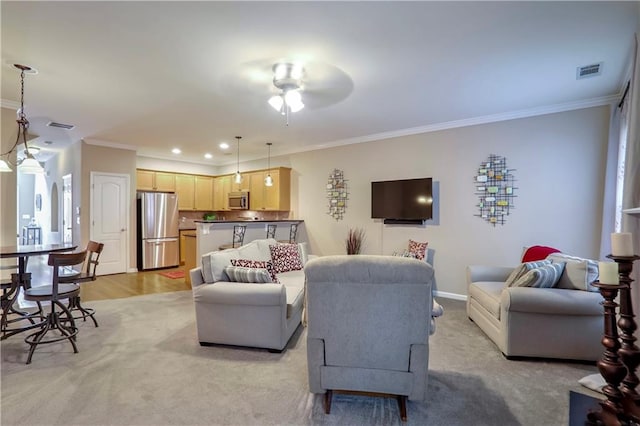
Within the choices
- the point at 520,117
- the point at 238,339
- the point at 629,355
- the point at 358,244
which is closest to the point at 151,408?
the point at 238,339

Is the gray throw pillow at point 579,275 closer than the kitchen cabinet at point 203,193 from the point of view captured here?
Yes

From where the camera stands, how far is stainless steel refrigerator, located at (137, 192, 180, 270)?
669 centimetres

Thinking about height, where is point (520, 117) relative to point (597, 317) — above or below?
above

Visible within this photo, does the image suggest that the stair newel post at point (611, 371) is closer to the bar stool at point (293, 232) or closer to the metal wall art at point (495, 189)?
the metal wall art at point (495, 189)

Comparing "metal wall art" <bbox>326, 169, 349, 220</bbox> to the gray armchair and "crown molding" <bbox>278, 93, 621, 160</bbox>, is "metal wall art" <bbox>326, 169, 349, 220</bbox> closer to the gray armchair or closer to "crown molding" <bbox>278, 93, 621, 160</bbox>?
"crown molding" <bbox>278, 93, 621, 160</bbox>

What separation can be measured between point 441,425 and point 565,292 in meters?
1.70

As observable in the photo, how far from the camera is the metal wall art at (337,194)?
230 inches

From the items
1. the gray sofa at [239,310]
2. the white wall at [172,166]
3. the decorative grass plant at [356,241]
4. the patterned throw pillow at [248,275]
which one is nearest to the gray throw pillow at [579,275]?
the gray sofa at [239,310]

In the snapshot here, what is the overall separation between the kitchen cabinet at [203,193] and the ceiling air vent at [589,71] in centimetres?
757

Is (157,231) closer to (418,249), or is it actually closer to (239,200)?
(239,200)

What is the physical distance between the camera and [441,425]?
188 cm

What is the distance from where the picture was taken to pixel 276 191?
6.65 m

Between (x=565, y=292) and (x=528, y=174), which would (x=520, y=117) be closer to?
(x=528, y=174)

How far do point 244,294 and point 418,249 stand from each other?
293cm
